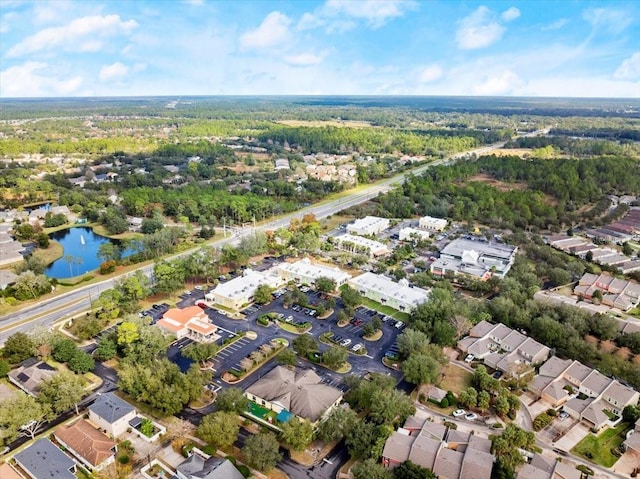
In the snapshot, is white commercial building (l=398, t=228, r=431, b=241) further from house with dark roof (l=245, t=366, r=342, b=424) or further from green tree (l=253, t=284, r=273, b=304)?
house with dark roof (l=245, t=366, r=342, b=424)

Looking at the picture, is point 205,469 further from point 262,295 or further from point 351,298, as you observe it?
point 351,298

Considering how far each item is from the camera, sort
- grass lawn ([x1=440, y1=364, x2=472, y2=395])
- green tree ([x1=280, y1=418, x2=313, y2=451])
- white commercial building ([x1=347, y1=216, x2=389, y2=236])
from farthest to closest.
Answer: white commercial building ([x1=347, y1=216, x2=389, y2=236]) → grass lawn ([x1=440, y1=364, x2=472, y2=395]) → green tree ([x1=280, y1=418, x2=313, y2=451])

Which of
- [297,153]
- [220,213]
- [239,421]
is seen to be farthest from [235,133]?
[239,421]

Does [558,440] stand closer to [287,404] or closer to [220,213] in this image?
[287,404]

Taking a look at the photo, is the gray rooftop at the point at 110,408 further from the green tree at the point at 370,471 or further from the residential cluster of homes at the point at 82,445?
the green tree at the point at 370,471

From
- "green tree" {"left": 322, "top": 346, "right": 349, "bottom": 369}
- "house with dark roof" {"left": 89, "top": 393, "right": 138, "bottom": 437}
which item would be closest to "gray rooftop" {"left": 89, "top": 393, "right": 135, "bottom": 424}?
"house with dark roof" {"left": 89, "top": 393, "right": 138, "bottom": 437}

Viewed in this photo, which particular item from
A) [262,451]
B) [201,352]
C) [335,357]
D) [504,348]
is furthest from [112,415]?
[504,348]

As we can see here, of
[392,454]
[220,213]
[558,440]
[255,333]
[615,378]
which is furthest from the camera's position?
[220,213]
